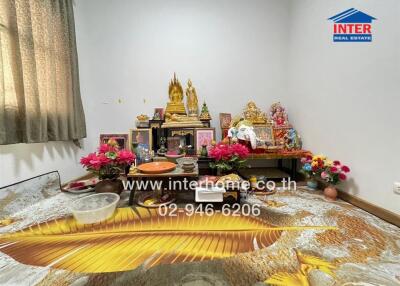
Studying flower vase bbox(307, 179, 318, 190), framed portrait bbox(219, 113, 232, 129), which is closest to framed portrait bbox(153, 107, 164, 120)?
framed portrait bbox(219, 113, 232, 129)

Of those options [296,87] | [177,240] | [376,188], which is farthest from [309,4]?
[177,240]

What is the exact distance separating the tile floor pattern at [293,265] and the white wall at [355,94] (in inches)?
14.2

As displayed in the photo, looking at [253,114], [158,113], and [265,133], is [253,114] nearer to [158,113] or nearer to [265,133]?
[265,133]

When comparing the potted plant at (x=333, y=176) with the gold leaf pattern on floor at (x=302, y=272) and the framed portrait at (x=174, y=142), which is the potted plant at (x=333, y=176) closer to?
the gold leaf pattern on floor at (x=302, y=272)

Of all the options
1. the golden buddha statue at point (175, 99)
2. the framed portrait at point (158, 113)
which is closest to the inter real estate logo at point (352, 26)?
the golden buddha statue at point (175, 99)

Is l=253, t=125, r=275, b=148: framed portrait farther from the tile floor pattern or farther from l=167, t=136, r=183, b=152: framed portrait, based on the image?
the tile floor pattern

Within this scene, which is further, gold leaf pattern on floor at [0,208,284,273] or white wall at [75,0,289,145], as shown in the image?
white wall at [75,0,289,145]

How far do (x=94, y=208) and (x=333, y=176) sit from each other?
1942mm

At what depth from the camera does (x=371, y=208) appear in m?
1.29

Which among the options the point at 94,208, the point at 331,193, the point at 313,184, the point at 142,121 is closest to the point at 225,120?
the point at 142,121

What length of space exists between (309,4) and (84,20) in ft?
8.61

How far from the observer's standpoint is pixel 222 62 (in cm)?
231

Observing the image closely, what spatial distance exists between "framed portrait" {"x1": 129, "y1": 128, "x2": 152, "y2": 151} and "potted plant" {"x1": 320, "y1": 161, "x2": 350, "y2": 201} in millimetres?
1803

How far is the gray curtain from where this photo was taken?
4.12 ft
